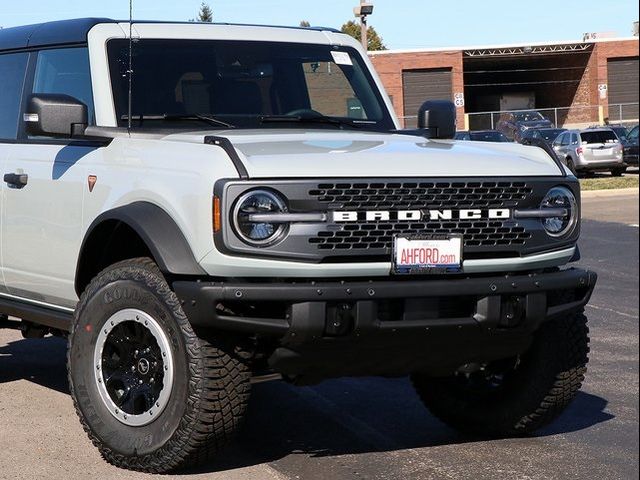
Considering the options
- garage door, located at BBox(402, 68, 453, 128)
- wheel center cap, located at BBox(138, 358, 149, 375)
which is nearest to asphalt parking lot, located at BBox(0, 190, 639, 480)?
wheel center cap, located at BBox(138, 358, 149, 375)

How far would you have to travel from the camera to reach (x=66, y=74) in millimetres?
6695

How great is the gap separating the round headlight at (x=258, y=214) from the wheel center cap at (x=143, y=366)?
0.81 m

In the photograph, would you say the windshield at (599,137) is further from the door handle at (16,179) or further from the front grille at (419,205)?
the front grille at (419,205)

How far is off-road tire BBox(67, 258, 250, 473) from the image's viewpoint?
5.09 metres

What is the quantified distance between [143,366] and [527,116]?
49.1m

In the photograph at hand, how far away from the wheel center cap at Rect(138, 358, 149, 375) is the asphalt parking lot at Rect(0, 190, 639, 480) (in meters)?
0.45

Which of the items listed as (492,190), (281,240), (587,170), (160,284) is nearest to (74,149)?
(160,284)

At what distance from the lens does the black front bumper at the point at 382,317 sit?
4914 millimetres

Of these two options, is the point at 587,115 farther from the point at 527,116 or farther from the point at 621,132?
the point at 621,132

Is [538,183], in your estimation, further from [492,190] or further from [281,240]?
[281,240]

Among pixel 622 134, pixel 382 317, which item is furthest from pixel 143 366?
pixel 622 134

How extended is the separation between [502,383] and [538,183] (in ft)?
3.85

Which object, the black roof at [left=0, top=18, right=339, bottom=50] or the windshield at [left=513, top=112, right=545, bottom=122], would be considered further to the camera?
the windshield at [left=513, top=112, right=545, bottom=122]

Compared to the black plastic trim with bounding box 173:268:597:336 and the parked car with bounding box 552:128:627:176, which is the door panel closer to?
the black plastic trim with bounding box 173:268:597:336
